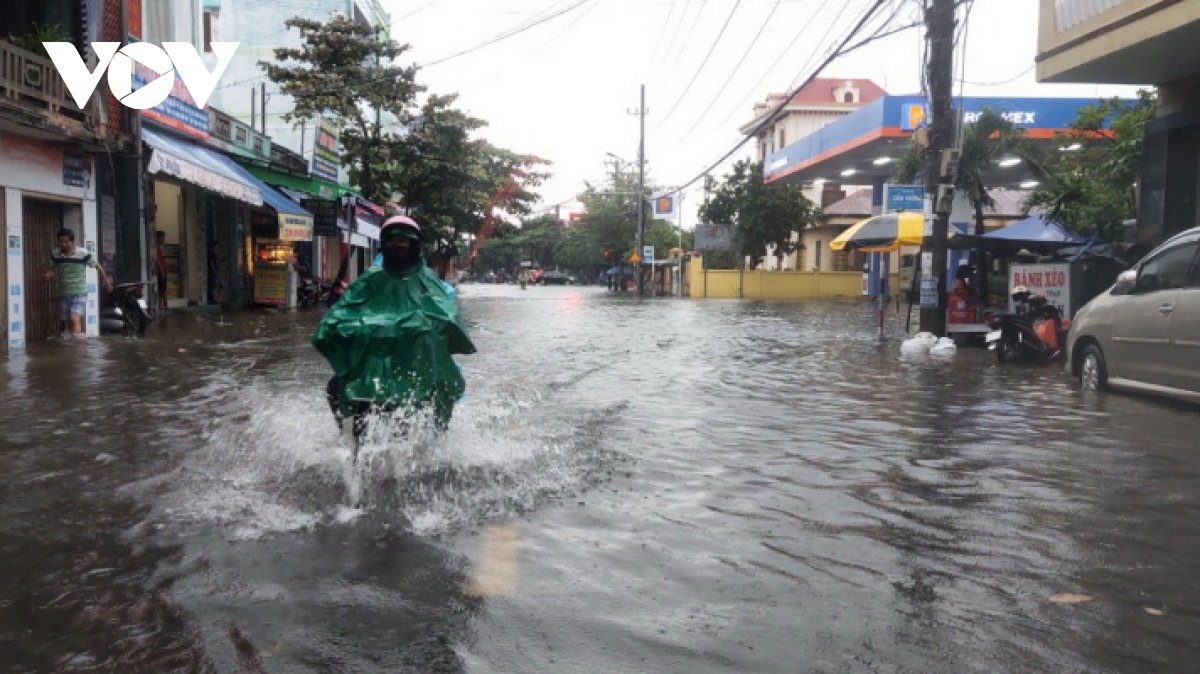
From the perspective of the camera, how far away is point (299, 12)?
3472 cm

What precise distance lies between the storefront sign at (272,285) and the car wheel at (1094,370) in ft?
65.8

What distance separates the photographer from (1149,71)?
1337 centimetres

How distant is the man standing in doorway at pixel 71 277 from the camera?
534 inches

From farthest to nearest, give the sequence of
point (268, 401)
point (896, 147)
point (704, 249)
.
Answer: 1. point (704, 249)
2. point (896, 147)
3. point (268, 401)

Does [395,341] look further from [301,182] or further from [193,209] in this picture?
[301,182]

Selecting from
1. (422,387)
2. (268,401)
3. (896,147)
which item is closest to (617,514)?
(422,387)

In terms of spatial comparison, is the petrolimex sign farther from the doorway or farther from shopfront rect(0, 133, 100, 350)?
the doorway

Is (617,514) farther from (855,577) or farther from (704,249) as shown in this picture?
(704,249)

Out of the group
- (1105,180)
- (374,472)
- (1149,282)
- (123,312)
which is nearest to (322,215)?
(123,312)

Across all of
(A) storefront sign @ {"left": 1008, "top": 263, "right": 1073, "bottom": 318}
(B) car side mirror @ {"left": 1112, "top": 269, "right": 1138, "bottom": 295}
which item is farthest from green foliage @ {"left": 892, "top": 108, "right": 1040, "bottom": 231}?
(B) car side mirror @ {"left": 1112, "top": 269, "right": 1138, "bottom": 295}

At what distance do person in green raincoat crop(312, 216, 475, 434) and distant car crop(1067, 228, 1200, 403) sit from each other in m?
6.75

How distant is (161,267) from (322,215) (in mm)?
7998

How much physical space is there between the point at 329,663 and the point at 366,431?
2.42 meters

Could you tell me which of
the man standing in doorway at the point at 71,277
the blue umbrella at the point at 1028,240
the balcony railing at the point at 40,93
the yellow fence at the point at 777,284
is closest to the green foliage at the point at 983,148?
the blue umbrella at the point at 1028,240
